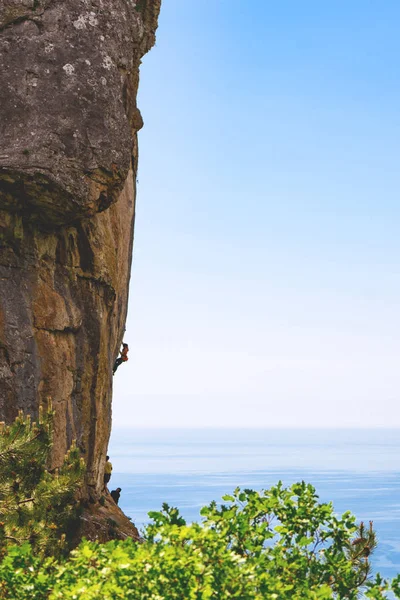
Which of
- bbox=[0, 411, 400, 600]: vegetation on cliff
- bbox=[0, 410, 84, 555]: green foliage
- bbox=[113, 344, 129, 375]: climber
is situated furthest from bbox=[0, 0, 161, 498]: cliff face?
bbox=[0, 411, 400, 600]: vegetation on cliff

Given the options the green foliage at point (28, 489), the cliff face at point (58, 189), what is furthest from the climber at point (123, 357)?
the green foliage at point (28, 489)

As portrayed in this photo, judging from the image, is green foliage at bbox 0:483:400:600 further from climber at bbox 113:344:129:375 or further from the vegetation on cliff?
climber at bbox 113:344:129:375

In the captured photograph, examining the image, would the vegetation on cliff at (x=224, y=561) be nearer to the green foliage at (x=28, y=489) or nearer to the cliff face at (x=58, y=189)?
the green foliage at (x=28, y=489)

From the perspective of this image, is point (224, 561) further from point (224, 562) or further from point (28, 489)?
point (28, 489)

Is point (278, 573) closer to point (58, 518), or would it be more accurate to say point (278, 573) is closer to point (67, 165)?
point (58, 518)

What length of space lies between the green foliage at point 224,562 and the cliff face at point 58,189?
419 inches

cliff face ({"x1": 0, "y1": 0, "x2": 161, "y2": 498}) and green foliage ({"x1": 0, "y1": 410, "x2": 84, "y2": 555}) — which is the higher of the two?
cliff face ({"x1": 0, "y1": 0, "x2": 161, "y2": 498})

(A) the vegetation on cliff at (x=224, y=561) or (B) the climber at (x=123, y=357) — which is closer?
(A) the vegetation on cliff at (x=224, y=561)

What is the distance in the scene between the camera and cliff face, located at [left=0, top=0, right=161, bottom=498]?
64.6ft

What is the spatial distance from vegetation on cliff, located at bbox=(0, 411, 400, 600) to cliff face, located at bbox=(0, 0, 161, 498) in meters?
10.6

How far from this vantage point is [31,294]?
20.5m

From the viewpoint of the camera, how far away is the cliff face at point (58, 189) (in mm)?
19688

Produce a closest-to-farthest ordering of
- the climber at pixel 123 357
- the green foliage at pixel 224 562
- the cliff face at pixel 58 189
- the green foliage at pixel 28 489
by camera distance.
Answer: the green foliage at pixel 224 562 → the green foliage at pixel 28 489 → the cliff face at pixel 58 189 → the climber at pixel 123 357

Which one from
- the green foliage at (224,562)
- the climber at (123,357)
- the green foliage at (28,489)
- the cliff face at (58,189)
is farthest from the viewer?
the climber at (123,357)
